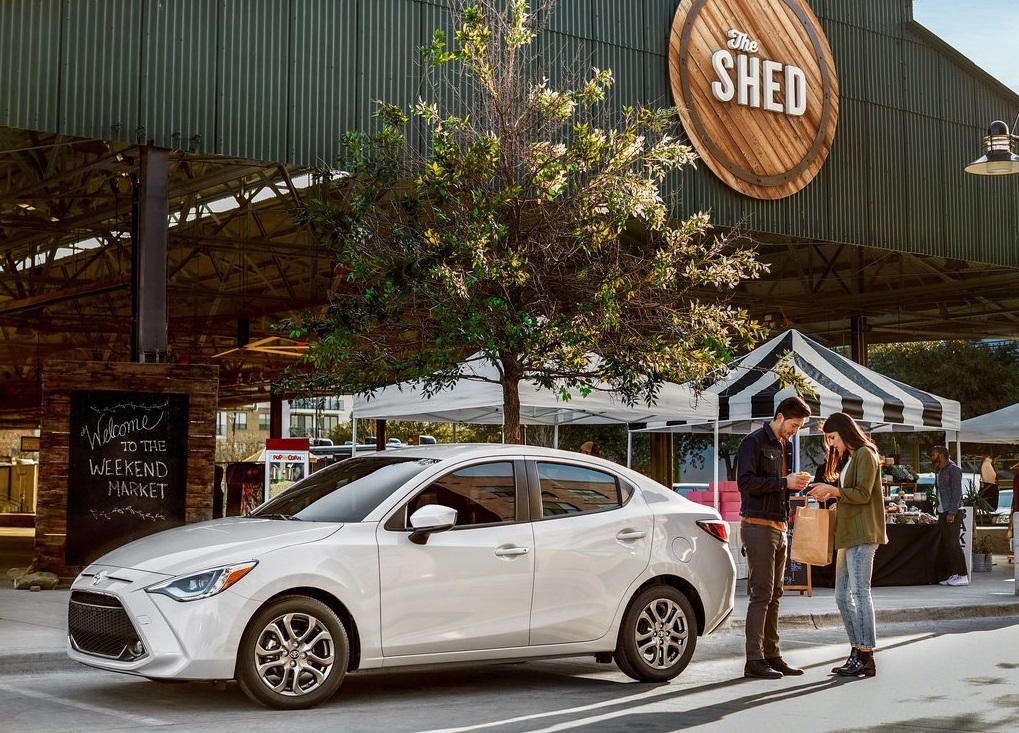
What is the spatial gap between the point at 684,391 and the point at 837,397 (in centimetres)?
214

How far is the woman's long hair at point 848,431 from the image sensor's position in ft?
32.4

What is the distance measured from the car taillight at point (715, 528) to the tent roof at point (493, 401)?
13.2ft

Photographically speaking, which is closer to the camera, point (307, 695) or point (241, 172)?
point (307, 695)

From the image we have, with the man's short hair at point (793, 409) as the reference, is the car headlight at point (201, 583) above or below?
below

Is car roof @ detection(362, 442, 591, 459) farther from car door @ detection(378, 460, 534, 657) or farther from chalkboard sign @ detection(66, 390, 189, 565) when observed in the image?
chalkboard sign @ detection(66, 390, 189, 565)

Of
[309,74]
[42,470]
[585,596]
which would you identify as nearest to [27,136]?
[309,74]

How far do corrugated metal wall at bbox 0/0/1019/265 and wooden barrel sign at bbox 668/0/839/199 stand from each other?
1.00 ft

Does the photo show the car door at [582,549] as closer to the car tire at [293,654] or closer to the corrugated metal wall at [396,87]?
the car tire at [293,654]

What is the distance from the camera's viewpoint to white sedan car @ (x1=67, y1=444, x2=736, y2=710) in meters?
7.82

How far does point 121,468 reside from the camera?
1498 cm

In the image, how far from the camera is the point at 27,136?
19.3 metres

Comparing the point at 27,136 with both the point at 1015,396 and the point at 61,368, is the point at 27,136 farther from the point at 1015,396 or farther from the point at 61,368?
the point at 1015,396

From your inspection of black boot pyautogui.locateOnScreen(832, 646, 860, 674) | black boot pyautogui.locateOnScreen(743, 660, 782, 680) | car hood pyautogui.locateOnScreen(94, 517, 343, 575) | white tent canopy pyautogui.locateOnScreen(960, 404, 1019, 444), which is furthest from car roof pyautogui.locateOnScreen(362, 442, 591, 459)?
white tent canopy pyautogui.locateOnScreen(960, 404, 1019, 444)

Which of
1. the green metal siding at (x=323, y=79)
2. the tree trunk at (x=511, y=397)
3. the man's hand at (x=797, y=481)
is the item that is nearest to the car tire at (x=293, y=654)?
the man's hand at (x=797, y=481)
